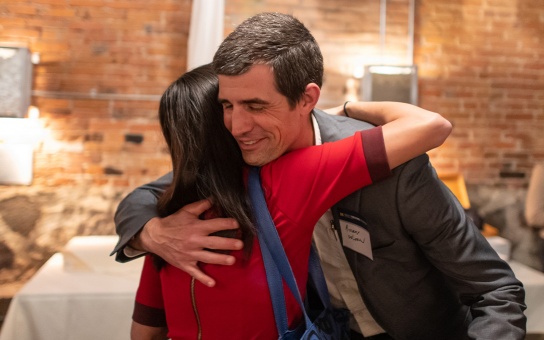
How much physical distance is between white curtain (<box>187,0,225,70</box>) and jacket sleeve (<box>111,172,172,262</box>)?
7.27 ft

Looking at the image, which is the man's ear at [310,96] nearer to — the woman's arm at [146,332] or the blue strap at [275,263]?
→ the blue strap at [275,263]

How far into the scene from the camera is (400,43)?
4293 mm

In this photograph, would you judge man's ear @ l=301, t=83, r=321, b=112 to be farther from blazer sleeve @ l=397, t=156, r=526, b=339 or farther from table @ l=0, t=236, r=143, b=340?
table @ l=0, t=236, r=143, b=340

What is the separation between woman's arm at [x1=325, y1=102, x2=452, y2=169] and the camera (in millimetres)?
1082

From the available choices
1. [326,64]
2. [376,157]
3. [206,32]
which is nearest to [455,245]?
[376,157]

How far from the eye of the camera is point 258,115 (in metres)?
Result: 1.12

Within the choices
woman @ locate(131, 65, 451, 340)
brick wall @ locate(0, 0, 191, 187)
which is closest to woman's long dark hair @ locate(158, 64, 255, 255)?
woman @ locate(131, 65, 451, 340)

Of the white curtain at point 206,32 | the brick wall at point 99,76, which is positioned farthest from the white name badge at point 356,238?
the brick wall at point 99,76

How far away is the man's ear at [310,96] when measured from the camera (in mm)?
1150

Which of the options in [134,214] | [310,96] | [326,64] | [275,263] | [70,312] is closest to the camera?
[275,263]

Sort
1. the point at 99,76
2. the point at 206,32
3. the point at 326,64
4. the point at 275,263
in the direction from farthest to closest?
the point at 326,64 < the point at 99,76 < the point at 206,32 < the point at 275,263

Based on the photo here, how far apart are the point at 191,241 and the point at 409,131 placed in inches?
19.4

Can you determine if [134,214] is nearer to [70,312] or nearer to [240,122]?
[240,122]

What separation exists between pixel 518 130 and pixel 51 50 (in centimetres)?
376
